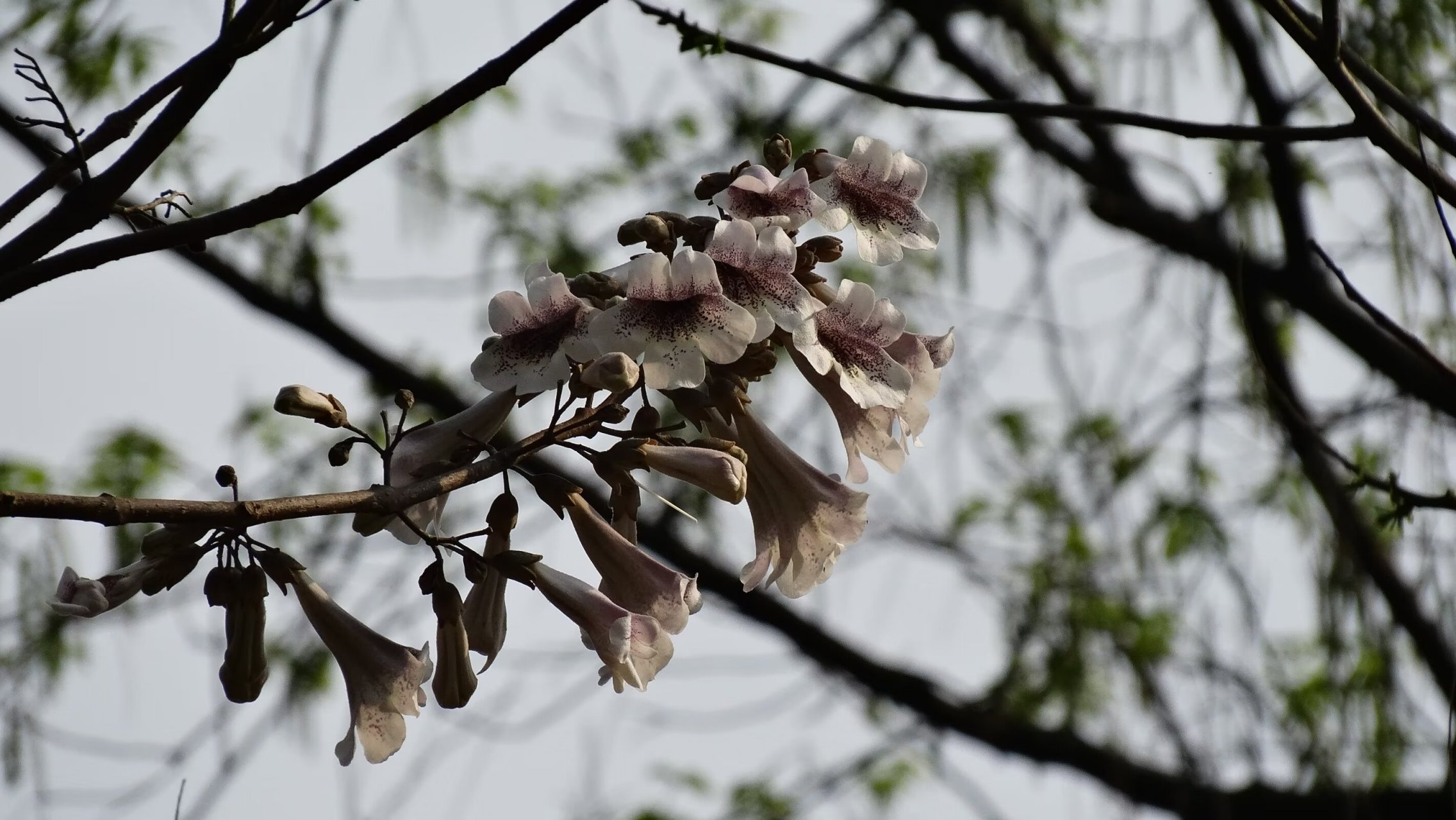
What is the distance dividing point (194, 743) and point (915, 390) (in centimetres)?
345

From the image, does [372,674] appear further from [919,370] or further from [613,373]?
[919,370]

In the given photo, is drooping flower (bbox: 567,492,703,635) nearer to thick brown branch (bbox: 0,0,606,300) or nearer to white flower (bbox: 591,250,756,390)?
white flower (bbox: 591,250,756,390)

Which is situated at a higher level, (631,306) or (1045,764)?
(1045,764)

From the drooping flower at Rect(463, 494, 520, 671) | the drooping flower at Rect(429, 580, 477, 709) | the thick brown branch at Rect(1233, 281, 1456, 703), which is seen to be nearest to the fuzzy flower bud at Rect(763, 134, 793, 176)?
the drooping flower at Rect(463, 494, 520, 671)

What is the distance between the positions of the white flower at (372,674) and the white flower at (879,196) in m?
0.65

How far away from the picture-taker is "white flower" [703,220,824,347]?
53.6 inches

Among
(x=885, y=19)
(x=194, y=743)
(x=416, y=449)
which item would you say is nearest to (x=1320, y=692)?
(x=885, y=19)

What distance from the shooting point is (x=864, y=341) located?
4.81 feet

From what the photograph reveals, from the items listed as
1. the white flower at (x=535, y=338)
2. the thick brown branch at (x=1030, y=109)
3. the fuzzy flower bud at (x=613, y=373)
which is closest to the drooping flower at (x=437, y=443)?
the white flower at (x=535, y=338)

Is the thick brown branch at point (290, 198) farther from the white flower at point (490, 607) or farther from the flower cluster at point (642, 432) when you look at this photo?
the white flower at point (490, 607)

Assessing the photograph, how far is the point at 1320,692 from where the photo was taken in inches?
191

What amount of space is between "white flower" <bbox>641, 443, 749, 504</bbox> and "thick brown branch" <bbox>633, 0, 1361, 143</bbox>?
0.66 metres

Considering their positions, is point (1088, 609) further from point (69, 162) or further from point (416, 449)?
point (69, 162)

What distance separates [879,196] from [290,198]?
620mm
